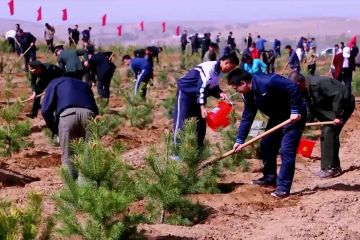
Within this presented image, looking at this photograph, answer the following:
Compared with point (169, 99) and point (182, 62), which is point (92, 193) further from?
point (182, 62)

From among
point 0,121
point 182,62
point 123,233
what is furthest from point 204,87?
point 182,62

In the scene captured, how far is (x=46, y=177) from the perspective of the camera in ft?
25.0

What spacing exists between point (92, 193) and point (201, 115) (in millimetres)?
3053

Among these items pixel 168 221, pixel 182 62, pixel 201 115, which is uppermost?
pixel 201 115

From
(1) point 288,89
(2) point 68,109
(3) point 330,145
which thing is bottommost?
(3) point 330,145

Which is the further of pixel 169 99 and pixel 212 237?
pixel 169 99

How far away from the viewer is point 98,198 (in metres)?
4.07

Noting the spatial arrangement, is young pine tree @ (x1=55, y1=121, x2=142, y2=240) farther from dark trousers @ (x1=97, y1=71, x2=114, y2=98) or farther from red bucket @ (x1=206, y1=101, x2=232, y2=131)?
dark trousers @ (x1=97, y1=71, x2=114, y2=98)

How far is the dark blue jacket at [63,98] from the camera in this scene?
5977 millimetres

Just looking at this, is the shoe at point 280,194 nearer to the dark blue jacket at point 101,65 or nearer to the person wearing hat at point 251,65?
the person wearing hat at point 251,65

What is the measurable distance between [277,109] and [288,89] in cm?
38

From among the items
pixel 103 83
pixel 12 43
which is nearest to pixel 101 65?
pixel 103 83

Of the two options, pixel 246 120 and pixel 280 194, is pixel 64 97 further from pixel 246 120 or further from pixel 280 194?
pixel 280 194

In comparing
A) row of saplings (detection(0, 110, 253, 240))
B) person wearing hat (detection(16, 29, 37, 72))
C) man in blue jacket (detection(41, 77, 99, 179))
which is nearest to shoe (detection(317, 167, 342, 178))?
row of saplings (detection(0, 110, 253, 240))
